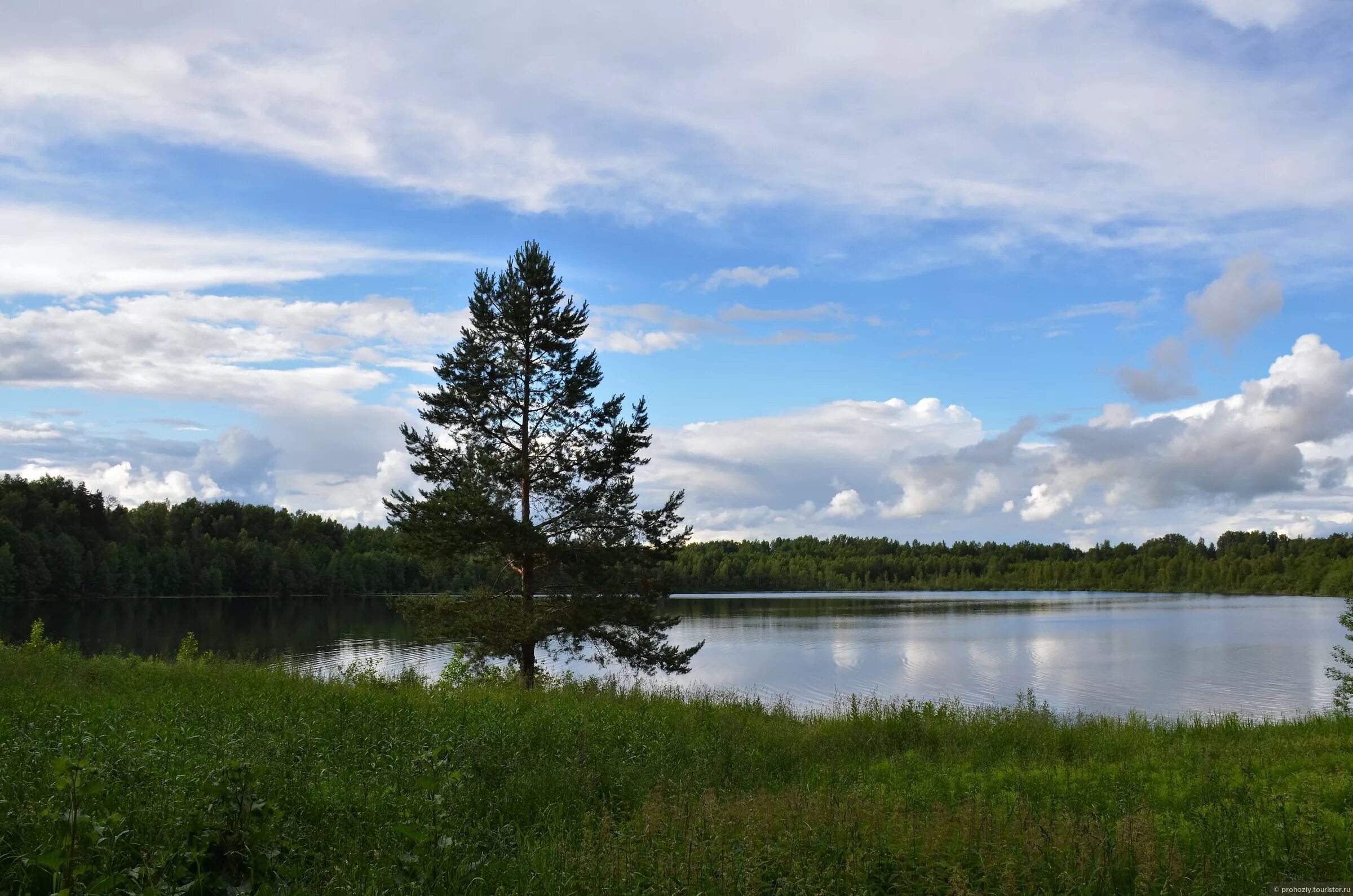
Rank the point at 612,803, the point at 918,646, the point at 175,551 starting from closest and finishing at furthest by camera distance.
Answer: the point at 612,803
the point at 918,646
the point at 175,551

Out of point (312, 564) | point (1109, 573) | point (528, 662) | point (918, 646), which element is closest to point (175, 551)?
point (312, 564)

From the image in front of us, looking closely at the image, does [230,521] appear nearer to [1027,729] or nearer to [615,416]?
[615,416]

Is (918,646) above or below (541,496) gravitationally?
below

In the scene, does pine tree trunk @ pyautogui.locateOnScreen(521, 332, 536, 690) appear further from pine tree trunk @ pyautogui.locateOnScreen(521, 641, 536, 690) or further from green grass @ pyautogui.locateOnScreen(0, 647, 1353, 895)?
green grass @ pyautogui.locateOnScreen(0, 647, 1353, 895)

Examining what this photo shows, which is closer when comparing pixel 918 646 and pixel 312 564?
pixel 918 646

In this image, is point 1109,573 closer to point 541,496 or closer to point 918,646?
point 918,646

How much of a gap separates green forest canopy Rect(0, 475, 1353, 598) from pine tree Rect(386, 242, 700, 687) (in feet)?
4.06

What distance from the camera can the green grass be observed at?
543 cm

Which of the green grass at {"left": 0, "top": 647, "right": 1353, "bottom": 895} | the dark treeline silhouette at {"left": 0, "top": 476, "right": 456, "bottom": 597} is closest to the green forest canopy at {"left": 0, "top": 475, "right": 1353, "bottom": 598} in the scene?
the dark treeline silhouette at {"left": 0, "top": 476, "right": 456, "bottom": 597}

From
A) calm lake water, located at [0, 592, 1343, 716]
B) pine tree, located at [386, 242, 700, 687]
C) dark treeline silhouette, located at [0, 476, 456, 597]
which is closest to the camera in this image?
pine tree, located at [386, 242, 700, 687]

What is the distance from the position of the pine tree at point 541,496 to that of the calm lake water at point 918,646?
14.6ft

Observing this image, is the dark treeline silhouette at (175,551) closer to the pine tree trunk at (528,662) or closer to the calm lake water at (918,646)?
the calm lake water at (918,646)

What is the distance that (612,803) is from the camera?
804 cm

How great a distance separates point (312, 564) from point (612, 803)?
424 feet
